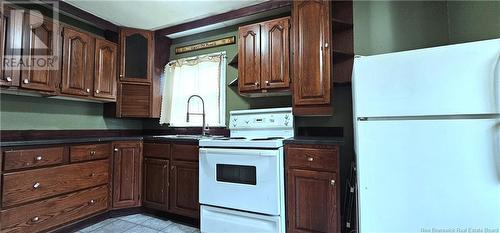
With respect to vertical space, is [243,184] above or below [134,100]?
below

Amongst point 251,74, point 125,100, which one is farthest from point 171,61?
point 251,74

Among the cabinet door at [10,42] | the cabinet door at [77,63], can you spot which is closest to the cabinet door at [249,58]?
the cabinet door at [77,63]

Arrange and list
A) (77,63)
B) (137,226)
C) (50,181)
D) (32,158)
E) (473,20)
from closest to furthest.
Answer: (473,20)
(32,158)
(50,181)
(137,226)
(77,63)

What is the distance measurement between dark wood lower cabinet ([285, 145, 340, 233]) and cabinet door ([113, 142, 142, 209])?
67.5 inches

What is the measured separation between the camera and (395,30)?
2.23 metres

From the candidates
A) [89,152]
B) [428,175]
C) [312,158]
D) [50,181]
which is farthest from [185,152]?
[428,175]

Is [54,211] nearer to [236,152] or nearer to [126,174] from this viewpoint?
[126,174]

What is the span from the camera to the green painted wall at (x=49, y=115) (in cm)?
222

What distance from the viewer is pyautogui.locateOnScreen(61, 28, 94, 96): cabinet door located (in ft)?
8.03

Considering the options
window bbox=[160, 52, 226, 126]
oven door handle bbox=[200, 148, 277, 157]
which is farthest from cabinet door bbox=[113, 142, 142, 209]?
oven door handle bbox=[200, 148, 277, 157]

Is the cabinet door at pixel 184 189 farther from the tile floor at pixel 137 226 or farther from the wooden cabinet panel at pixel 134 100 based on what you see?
the wooden cabinet panel at pixel 134 100

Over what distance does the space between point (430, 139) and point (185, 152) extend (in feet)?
6.45

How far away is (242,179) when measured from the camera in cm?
203

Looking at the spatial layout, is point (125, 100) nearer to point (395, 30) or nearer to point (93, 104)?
point (93, 104)
